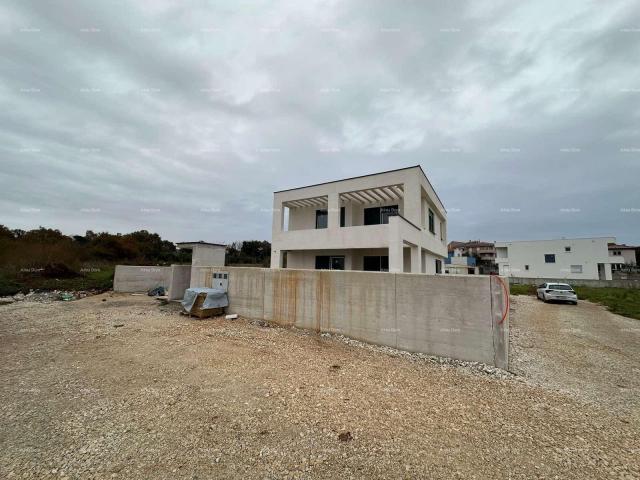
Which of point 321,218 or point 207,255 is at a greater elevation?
point 321,218

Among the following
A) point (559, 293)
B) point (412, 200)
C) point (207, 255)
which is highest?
point (412, 200)

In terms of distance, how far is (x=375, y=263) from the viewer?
13445mm

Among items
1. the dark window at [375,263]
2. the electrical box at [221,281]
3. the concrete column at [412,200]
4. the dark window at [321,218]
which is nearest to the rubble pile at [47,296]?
the electrical box at [221,281]

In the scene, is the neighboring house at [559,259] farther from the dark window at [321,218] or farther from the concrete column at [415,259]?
the dark window at [321,218]

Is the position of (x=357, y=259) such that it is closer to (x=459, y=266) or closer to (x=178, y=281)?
(x=178, y=281)

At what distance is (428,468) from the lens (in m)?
2.57

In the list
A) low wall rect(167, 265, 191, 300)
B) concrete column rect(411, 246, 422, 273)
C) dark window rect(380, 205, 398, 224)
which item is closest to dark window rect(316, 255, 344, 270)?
dark window rect(380, 205, 398, 224)

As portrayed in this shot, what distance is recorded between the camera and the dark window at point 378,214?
13.7 metres

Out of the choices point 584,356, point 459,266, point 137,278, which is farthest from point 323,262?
point 459,266

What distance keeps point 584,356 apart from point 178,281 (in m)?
15.7

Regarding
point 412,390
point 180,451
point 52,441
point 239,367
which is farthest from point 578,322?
point 52,441

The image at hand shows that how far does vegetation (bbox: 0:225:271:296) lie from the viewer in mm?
16203

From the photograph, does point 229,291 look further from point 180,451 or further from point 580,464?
point 580,464

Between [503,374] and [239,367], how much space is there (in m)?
5.19
